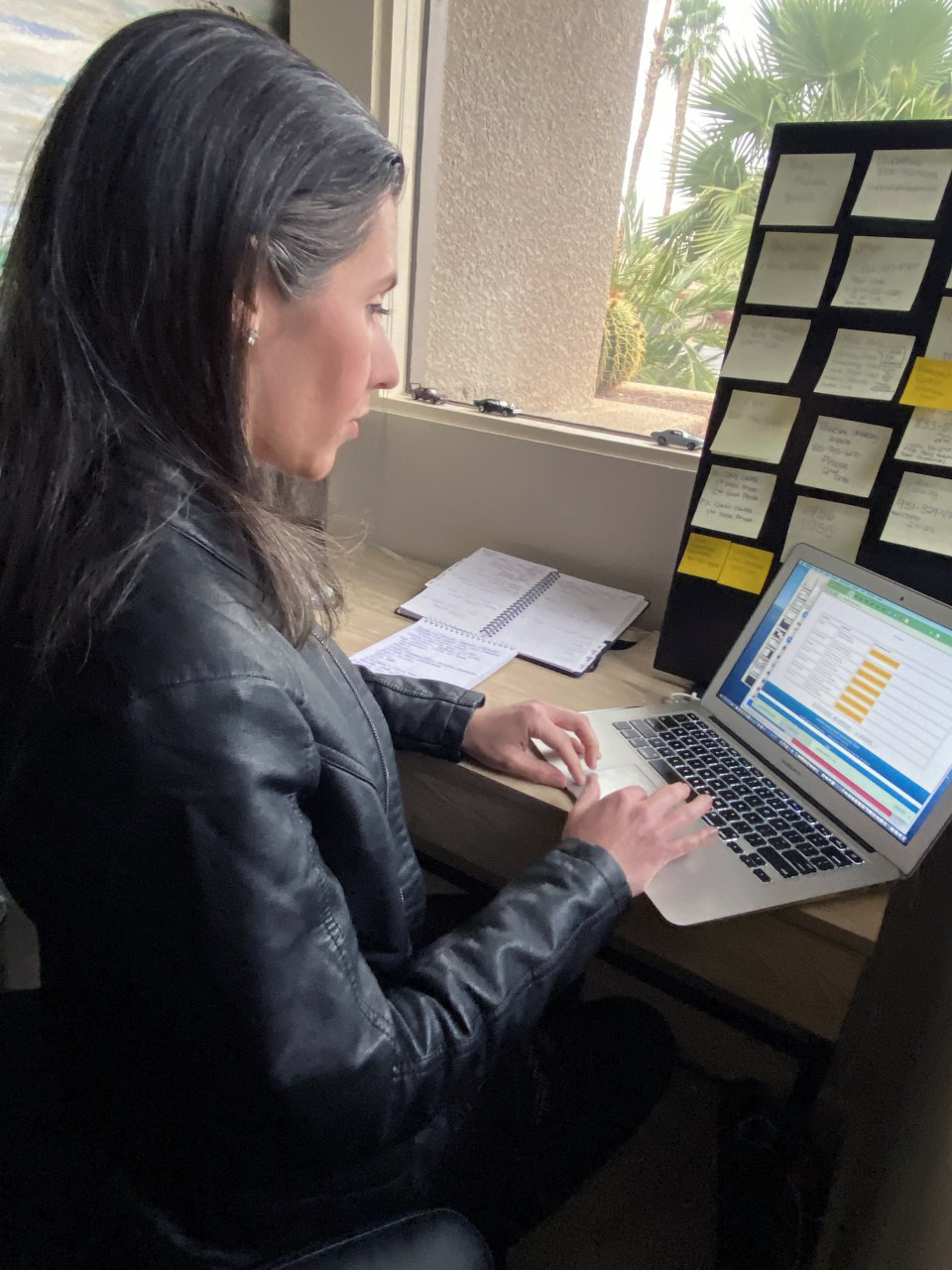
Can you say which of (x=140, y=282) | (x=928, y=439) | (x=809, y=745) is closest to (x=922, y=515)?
(x=928, y=439)

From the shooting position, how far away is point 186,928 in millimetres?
453

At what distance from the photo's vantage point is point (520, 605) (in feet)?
3.98

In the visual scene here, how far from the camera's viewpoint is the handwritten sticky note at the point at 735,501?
0.98 metres

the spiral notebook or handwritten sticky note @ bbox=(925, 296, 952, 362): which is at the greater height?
handwritten sticky note @ bbox=(925, 296, 952, 362)

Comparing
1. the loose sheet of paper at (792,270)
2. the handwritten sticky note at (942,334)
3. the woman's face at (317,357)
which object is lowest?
the woman's face at (317,357)

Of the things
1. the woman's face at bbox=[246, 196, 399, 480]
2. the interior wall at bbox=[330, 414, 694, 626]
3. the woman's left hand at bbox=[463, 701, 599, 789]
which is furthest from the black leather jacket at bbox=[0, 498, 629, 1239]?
the interior wall at bbox=[330, 414, 694, 626]

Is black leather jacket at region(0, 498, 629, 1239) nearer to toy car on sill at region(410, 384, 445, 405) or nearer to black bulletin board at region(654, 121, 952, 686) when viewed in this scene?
black bulletin board at region(654, 121, 952, 686)

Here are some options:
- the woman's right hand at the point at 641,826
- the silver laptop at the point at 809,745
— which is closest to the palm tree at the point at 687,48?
the silver laptop at the point at 809,745

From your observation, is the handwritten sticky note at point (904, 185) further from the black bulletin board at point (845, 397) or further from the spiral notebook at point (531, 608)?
the spiral notebook at point (531, 608)

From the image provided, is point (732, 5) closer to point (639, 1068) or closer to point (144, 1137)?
point (639, 1068)

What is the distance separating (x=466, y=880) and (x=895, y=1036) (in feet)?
2.06

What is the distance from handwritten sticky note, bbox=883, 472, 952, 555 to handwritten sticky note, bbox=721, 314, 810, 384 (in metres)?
0.19

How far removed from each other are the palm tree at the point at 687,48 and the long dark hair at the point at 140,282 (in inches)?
36.3

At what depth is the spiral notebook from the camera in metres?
1.11
